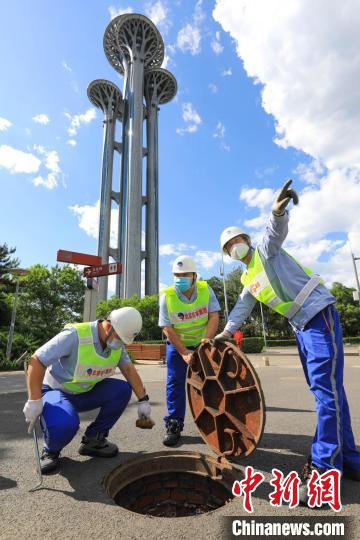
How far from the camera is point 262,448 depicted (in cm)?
319

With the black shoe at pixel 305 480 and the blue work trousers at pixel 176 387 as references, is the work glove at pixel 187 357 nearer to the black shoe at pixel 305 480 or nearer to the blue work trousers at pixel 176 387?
the blue work trousers at pixel 176 387

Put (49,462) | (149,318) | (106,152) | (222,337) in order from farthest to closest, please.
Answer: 1. (106,152)
2. (149,318)
3. (222,337)
4. (49,462)

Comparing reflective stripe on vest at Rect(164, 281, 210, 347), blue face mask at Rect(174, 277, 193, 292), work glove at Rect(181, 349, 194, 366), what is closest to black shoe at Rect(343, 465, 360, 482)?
work glove at Rect(181, 349, 194, 366)

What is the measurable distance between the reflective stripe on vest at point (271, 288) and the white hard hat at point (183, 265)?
0.96 metres

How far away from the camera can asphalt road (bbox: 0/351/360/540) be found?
6.03 feet

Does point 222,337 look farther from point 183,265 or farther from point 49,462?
point 49,462

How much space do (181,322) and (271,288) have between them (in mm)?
1314

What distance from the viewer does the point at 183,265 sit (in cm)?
366

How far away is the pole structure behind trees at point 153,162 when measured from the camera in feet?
159

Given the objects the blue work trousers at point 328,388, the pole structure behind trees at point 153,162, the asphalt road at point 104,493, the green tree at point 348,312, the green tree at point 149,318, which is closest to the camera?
the asphalt road at point 104,493

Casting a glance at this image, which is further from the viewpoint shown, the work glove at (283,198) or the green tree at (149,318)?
the green tree at (149,318)

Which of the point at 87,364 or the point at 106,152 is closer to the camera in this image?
the point at 87,364

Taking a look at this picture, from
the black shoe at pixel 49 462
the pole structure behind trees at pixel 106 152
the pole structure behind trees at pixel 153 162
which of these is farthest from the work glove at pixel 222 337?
the pole structure behind trees at pixel 153 162

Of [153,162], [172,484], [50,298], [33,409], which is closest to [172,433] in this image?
[172,484]
